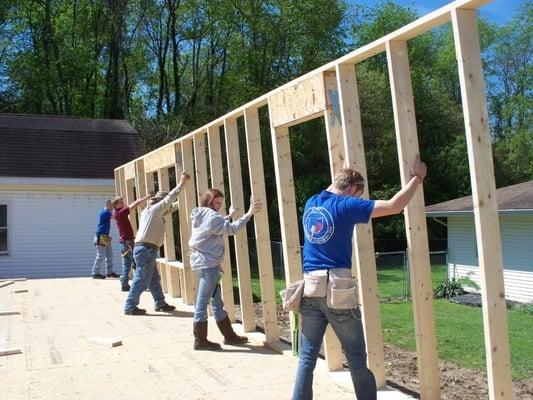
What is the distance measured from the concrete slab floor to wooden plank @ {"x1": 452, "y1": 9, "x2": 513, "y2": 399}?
4.06 ft

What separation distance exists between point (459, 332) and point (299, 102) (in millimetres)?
6928

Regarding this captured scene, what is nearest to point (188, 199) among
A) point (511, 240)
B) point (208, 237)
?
point (208, 237)

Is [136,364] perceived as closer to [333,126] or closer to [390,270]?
[333,126]

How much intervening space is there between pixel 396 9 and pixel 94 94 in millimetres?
20558

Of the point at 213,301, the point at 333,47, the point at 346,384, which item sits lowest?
the point at 346,384

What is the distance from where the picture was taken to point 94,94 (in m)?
32.1

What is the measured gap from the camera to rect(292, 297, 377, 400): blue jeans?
13.6 ft

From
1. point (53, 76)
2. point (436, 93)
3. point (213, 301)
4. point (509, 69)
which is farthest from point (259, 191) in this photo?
point (509, 69)

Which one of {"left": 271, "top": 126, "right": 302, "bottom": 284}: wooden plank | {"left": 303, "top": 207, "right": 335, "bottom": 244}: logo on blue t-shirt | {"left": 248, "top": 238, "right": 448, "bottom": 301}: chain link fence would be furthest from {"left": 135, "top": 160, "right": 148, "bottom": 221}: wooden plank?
{"left": 303, "top": 207, "right": 335, "bottom": 244}: logo on blue t-shirt

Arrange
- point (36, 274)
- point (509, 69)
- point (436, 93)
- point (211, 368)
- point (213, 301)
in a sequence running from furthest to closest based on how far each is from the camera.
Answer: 1. point (509, 69)
2. point (436, 93)
3. point (36, 274)
4. point (213, 301)
5. point (211, 368)

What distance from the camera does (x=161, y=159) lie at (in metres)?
10.4

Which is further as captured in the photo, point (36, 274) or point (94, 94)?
point (94, 94)

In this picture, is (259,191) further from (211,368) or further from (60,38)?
(60,38)

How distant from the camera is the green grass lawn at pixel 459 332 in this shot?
8.47 m
